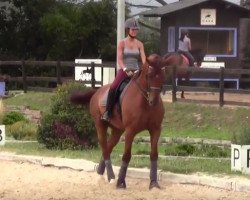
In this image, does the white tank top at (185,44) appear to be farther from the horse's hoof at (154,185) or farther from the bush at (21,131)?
the horse's hoof at (154,185)

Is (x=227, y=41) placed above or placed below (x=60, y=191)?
above

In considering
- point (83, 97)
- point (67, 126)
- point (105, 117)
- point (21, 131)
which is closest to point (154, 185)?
point (105, 117)

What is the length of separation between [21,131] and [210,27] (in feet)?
44.8

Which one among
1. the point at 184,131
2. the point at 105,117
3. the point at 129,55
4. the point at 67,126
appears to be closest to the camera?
the point at 129,55

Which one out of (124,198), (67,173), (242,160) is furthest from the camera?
(67,173)

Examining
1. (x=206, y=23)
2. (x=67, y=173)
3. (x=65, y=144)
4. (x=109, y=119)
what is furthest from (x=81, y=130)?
(x=206, y=23)

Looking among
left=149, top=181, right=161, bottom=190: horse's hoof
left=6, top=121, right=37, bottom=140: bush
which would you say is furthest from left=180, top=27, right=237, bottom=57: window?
left=149, top=181, right=161, bottom=190: horse's hoof

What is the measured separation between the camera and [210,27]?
3278 cm

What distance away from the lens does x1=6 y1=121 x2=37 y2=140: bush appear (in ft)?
68.6

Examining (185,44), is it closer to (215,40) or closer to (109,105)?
(215,40)

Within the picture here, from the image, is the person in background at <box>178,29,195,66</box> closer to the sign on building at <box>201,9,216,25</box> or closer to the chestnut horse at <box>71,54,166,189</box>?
the sign on building at <box>201,9,216,25</box>

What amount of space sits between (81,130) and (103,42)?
70.0 feet

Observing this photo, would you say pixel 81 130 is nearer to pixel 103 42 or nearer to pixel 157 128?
pixel 157 128

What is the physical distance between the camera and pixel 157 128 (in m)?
13.0
